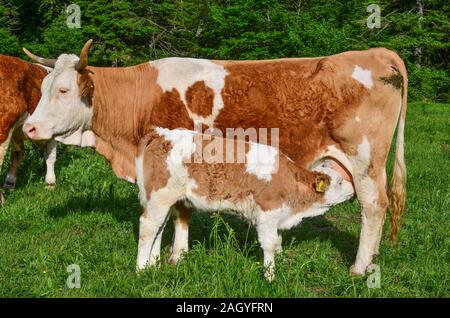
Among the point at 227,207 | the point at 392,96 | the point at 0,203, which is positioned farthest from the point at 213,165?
the point at 0,203

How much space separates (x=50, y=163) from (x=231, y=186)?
16.0 ft

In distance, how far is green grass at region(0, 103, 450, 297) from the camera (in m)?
4.36

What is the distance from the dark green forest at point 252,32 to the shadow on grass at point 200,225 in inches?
765

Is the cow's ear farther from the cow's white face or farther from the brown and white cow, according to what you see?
the brown and white cow

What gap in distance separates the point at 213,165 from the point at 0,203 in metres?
3.91

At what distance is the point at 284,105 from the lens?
506cm

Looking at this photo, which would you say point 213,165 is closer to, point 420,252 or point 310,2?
point 420,252

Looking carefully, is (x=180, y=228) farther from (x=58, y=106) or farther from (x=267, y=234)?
(x=58, y=106)

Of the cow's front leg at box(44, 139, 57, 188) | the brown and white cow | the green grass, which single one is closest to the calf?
the green grass

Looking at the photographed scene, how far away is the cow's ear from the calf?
2.72 feet

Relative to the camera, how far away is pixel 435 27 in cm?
2831

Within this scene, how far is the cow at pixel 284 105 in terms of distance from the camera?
5047mm

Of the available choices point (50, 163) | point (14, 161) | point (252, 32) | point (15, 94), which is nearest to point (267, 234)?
point (15, 94)
